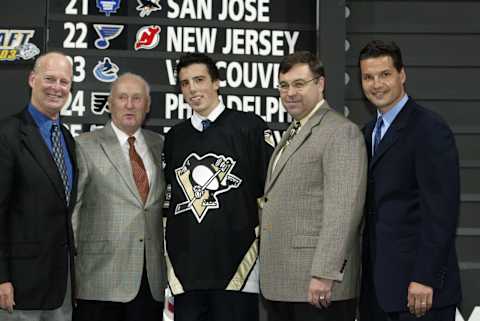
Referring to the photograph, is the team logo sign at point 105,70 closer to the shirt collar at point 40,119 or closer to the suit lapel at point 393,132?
the shirt collar at point 40,119

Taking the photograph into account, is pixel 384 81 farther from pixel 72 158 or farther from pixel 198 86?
pixel 72 158

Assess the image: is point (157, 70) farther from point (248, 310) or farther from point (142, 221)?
point (248, 310)

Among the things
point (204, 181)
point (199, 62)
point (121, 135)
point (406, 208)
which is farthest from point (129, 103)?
point (406, 208)

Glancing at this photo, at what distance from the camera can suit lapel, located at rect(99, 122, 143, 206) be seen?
2953 mm

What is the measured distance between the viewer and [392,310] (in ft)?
7.66

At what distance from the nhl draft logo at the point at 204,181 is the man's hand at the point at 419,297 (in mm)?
907

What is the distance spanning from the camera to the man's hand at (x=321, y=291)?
2408mm

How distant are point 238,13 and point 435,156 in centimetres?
206

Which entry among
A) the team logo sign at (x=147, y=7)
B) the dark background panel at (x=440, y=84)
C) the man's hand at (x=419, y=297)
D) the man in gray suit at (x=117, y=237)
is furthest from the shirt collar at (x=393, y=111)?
the team logo sign at (x=147, y=7)

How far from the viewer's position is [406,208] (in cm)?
234

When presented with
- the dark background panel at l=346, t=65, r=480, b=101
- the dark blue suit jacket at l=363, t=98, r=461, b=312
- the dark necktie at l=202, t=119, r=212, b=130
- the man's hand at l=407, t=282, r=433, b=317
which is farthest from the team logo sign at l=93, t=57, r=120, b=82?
the man's hand at l=407, t=282, r=433, b=317

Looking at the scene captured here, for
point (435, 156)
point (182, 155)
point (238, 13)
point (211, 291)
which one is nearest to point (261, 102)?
point (238, 13)

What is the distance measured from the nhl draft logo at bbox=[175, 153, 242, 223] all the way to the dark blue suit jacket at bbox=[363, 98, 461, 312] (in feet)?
2.15

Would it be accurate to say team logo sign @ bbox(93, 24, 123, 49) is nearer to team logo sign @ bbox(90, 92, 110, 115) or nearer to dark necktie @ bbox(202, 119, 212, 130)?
team logo sign @ bbox(90, 92, 110, 115)
